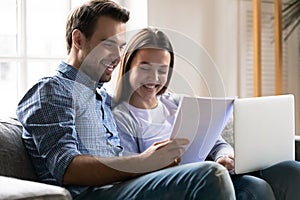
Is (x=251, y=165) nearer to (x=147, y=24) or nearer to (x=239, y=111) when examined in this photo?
(x=239, y=111)

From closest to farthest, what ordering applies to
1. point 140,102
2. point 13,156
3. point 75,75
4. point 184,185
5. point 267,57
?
point 184,185 → point 13,156 → point 75,75 → point 140,102 → point 267,57

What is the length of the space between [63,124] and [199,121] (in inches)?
15.7

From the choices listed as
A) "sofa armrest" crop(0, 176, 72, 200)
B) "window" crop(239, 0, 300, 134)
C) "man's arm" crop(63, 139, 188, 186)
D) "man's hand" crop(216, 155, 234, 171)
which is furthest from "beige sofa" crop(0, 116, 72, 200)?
"window" crop(239, 0, 300, 134)

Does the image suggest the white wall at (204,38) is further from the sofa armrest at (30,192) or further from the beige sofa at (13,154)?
the sofa armrest at (30,192)

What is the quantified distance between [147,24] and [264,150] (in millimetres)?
1127

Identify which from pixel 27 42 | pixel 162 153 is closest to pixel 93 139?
pixel 162 153

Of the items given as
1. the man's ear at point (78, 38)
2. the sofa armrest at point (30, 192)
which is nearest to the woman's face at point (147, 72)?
the man's ear at point (78, 38)

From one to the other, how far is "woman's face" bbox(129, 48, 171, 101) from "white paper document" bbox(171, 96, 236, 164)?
34 centimetres

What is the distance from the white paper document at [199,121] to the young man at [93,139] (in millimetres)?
40

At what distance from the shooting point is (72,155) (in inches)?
59.7

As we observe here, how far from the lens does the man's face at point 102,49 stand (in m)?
1.77

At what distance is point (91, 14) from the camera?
1.77 m

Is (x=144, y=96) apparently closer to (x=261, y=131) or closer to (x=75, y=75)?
(x=75, y=75)

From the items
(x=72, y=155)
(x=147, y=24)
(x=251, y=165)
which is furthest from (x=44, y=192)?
(x=147, y=24)
